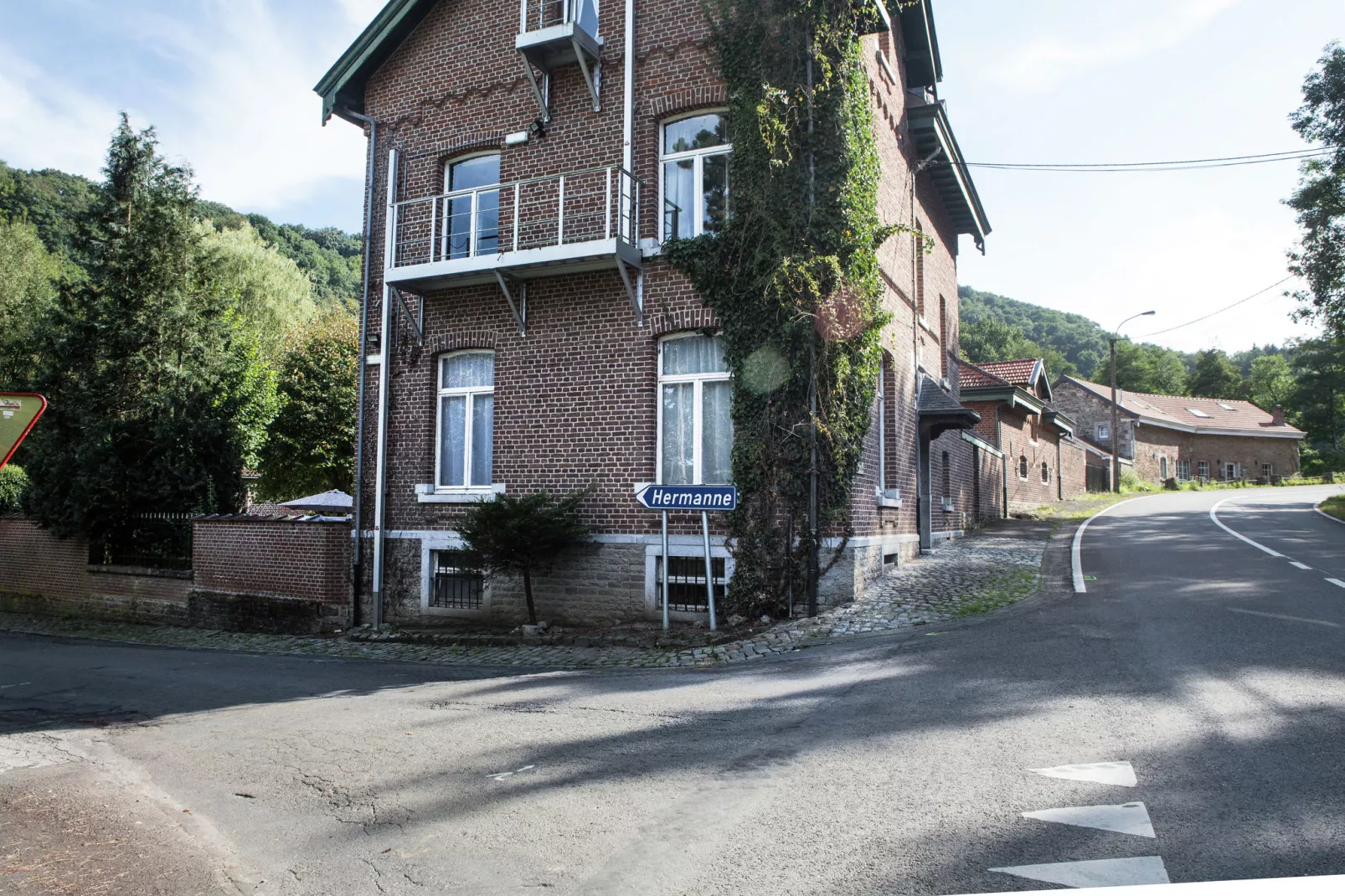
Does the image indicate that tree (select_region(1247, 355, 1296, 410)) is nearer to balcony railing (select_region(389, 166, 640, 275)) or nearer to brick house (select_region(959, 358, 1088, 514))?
brick house (select_region(959, 358, 1088, 514))

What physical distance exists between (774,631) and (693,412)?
333 centimetres

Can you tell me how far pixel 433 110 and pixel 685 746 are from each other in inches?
469

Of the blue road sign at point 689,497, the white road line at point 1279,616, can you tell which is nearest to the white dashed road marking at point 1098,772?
the white road line at point 1279,616

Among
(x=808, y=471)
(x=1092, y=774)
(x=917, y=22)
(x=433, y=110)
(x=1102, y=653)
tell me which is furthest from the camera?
(x=917, y=22)

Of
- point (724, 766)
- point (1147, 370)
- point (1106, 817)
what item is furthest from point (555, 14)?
point (1147, 370)

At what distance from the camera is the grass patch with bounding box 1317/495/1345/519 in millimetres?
22484

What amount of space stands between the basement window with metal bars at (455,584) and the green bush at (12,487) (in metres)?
10.4

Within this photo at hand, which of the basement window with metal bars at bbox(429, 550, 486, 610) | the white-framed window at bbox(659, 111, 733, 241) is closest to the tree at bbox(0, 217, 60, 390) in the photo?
the basement window with metal bars at bbox(429, 550, 486, 610)

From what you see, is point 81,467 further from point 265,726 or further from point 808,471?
point 808,471

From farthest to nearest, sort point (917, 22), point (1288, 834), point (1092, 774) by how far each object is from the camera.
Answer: point (917, 22) → point (1092, 774) → point (1288, 834)

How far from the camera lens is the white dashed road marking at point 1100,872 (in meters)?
3.49

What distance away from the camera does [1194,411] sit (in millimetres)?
58812

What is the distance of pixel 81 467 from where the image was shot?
54.6 ft

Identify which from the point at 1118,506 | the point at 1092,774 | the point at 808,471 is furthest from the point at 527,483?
the point at 1118,506
